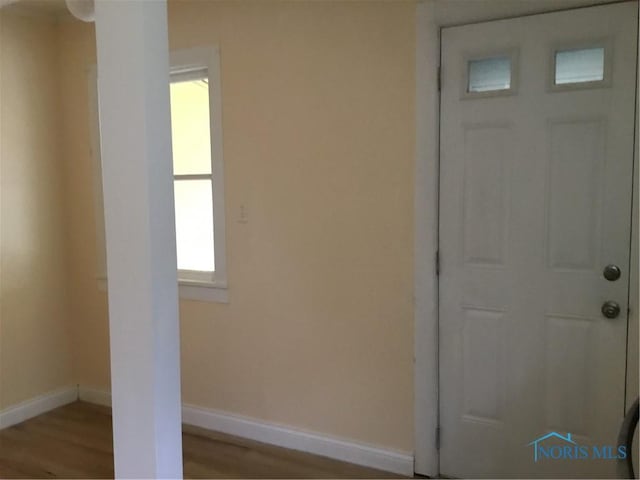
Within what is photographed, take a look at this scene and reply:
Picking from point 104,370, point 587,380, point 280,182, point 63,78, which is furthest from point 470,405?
point 63,78

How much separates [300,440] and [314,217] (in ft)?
4.04

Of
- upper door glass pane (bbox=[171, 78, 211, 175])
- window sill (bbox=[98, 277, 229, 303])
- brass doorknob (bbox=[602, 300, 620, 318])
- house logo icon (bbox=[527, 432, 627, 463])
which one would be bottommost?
house logo icon (bbox=[527, 432, 627, 463])

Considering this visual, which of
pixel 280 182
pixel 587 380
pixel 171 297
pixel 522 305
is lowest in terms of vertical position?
pixel 587 380

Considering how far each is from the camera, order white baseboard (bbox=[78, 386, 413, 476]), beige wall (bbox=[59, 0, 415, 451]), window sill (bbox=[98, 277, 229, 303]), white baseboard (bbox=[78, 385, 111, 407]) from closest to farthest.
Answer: beige wall (bbox=[59, 0, 415, 451])
white baseboard (bbox=[78, 386, 413, 476])
window sill (bbox=[98, 277, 229, 303])
white baseboard (bbox=[78, 385, 111, 407])

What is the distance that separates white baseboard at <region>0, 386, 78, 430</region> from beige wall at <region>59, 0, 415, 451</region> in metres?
1.10

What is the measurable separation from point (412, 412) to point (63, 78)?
3.05 meters

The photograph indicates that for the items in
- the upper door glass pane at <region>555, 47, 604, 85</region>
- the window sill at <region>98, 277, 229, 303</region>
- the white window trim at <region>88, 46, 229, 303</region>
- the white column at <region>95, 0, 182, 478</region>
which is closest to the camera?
the white column at <region>95, 0, 182, 478</region>

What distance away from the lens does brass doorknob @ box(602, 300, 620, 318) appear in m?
2.28

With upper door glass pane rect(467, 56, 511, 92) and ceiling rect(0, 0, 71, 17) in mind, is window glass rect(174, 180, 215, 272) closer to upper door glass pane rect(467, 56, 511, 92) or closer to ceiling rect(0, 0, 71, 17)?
ceiling rect(0, 0, 71, 17)

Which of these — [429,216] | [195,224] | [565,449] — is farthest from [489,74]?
[195,224]

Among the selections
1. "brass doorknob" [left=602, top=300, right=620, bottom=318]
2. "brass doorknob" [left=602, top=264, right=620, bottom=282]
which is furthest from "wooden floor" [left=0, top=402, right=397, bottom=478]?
"brass doorknob" [left=602, top=264, right=620, bottom=282]

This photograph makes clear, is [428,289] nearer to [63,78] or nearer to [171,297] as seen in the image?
[171,297]

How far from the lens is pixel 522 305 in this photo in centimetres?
247

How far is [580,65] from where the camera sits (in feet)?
7.50
